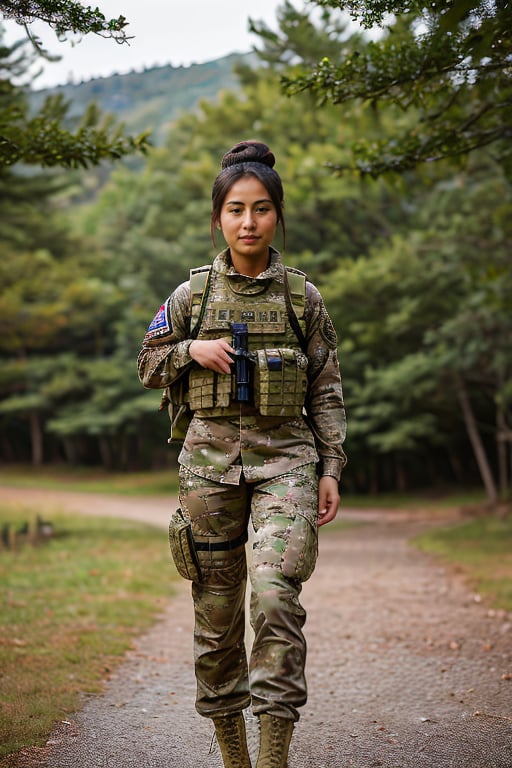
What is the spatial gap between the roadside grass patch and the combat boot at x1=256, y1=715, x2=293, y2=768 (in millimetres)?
5334

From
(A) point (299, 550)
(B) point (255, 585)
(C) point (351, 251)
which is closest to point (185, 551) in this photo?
(B) point (255, 585)

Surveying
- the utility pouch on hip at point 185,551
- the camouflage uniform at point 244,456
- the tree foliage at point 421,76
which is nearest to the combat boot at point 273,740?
the camouflage uniform at point 244,456

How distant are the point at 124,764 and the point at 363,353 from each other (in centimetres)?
1922

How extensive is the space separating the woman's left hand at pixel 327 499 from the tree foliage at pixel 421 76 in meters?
1.94

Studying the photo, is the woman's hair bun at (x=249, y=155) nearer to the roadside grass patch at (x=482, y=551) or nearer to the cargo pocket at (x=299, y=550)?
the cargo pocket at (x=299, y=550)

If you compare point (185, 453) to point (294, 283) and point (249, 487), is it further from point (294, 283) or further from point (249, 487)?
point (294, 283)

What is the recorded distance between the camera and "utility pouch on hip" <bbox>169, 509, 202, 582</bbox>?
317cm

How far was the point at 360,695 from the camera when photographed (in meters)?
4.80

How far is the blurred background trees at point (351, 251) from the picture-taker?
561 centimetres

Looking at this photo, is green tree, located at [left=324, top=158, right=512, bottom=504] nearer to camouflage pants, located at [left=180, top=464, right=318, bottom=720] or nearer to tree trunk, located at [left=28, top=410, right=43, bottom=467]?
camouflage pants, located at [left=180, top=464, right=318, bottom=720]

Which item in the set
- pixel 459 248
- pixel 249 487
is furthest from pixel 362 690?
pixel 459 248

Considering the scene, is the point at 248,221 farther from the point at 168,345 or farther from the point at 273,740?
the point at 273,740

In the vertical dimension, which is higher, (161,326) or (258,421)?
(161,326)

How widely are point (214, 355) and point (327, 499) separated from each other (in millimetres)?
745
